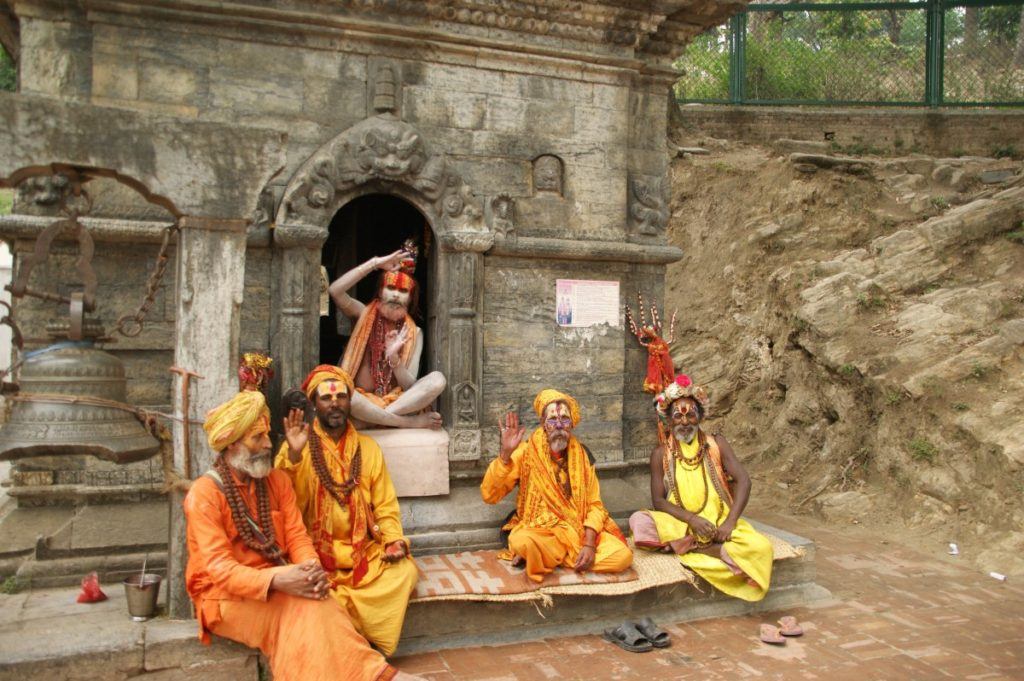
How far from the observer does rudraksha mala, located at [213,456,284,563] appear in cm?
415

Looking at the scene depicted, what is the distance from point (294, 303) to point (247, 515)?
6.28 feet

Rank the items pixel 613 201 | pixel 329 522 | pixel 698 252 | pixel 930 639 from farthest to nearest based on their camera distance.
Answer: pixel 698 252 < pixel 613 201 < pixel 930 639 < pixel 329 522

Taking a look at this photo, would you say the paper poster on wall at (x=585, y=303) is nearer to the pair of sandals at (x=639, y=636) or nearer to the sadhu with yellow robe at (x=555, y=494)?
the sadhu with yellow robe at (x=555, y=494)

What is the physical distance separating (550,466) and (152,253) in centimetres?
306

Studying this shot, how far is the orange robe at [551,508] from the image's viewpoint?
5.31 m

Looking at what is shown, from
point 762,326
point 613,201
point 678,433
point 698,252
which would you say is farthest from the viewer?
point 698,252

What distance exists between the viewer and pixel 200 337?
4.30 metres

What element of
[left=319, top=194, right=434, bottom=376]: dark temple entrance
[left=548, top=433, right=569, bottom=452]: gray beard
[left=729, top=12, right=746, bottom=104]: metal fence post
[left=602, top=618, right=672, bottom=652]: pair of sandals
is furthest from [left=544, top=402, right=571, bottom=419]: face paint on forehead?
[left=729, top=12, right=746, bottom=104]: metal fence post

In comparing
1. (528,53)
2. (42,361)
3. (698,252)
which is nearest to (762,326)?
(698,252)

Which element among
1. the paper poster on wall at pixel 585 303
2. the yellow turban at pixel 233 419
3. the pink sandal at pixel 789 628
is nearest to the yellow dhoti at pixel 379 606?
the yellow turban at pixel 233 419

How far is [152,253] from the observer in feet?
17.8

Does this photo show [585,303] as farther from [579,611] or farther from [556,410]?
[579,611]

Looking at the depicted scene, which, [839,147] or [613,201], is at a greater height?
[839,147]

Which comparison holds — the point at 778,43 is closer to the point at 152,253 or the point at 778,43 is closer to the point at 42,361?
the point at 152,253
